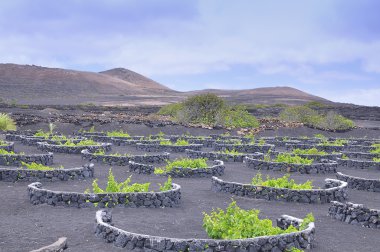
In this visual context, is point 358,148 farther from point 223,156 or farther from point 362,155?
point 223,156

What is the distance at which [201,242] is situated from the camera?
10961 millimetres

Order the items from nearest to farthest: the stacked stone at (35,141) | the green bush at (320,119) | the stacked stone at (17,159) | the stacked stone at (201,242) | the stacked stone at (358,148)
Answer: the stacked stone at (201,242) → the stacked stone at (17,159) → the stacked stone at (35,141) → the stacked stone at (358,148) → the green bush at (320,119)

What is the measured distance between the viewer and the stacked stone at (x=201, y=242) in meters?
11.0

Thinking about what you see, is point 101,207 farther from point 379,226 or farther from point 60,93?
point 60,93

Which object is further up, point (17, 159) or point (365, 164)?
point (365, 164)

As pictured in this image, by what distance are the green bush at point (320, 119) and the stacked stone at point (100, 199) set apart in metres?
42.8

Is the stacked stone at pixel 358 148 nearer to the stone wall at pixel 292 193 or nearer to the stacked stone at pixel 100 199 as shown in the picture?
the stone wall at pixel 292 193

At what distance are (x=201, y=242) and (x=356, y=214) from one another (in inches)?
265

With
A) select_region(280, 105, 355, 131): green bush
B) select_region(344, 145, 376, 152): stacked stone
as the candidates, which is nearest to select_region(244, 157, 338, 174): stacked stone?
select_region(344, 145, 376, 152): stacked stone

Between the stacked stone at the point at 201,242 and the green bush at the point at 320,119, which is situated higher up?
the green bush at the point at 320,119

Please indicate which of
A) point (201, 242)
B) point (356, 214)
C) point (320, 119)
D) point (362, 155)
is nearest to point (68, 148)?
point (362, 155)

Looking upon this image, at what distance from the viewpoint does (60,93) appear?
148m

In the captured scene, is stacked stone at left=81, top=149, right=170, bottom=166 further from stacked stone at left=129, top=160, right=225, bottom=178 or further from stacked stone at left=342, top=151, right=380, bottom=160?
stacked stone at left=342, top=151, right=380, bottom=160

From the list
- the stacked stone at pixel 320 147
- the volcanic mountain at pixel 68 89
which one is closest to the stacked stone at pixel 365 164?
the stacked stone at pixel 320 147
